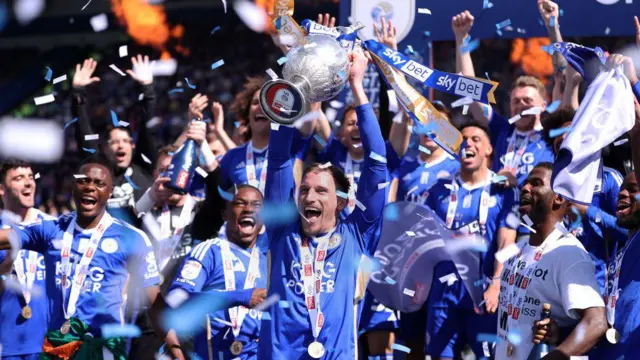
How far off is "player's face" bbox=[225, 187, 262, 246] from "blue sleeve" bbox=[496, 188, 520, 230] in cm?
162

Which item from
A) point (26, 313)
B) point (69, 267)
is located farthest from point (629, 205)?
point (26, 313)

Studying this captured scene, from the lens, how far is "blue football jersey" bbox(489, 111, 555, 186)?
23.0ft

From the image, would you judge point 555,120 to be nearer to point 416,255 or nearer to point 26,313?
point 416,255

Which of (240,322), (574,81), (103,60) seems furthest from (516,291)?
(103,60)

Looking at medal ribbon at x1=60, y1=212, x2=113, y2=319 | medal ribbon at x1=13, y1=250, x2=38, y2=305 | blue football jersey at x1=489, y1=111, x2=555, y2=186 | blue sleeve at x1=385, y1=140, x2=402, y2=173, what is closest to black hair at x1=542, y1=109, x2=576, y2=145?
blue football jersey at x1=489, y1=111, x2=555, y2=186

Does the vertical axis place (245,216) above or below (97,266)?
above

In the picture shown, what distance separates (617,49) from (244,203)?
10.5ft

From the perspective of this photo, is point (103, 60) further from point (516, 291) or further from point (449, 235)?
point (516, 291)

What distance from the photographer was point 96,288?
630cm

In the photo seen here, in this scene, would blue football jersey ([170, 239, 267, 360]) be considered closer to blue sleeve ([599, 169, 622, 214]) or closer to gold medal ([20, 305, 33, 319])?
gold medal ([20, 305, 33, 319])

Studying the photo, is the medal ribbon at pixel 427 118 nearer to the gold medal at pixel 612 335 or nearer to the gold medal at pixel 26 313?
the gold medal at pixel 612 335

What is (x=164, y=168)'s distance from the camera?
7.63 metres

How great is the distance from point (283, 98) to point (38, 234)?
7.10 feet

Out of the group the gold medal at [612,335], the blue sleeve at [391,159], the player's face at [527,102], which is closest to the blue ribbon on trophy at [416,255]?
the blue sleeve at [391,159]
